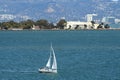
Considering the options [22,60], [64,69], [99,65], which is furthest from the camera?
[22,60]

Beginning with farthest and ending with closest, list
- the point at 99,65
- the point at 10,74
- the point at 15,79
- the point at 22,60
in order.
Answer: the point at 22,60
the point at 99,65
the point at 10,74
the point at 15,79

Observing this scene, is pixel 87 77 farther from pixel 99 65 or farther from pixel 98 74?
pixel 99 65

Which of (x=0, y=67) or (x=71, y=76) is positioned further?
(x=0, y=67)

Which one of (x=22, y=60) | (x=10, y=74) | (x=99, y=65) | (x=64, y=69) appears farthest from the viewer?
(x=22, y=60)

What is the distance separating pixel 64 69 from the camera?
52344 millimetres

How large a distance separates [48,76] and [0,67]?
8.43m

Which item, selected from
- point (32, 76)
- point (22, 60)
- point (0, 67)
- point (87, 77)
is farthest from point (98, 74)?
point (22, 60)

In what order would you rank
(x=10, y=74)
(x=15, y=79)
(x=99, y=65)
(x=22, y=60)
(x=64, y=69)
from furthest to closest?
(x=22, y=60) → (x=99, y=65) → (x=64, y=69) → (x=10, y=74) → (x=15, y=79)

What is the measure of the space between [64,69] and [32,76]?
5600 mm

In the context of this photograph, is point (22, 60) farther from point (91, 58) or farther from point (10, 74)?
point (10, 74)

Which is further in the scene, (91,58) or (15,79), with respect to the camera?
(91,58)

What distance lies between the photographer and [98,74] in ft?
158

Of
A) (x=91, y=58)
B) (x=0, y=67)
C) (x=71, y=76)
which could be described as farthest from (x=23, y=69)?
(x=91, y=58)

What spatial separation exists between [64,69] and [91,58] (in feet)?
42.9
